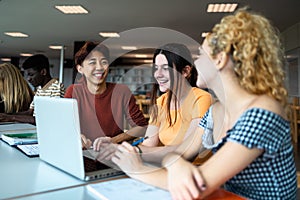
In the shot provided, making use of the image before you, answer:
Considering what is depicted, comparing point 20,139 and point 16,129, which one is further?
point 16,129

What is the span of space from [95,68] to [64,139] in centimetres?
99

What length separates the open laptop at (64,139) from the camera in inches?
28.7

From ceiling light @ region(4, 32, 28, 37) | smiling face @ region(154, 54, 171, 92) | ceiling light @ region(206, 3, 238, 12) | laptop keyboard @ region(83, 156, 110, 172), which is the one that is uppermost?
ceiling light @ region(206, 3, 238, 12)

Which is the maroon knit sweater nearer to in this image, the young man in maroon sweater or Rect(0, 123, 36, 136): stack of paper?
the young man in maroon sweater

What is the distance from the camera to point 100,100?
1741mm

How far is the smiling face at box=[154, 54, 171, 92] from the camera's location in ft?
4.56

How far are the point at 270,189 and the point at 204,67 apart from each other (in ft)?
1.20

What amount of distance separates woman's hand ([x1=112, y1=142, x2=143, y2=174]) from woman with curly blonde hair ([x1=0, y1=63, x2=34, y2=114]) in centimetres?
191

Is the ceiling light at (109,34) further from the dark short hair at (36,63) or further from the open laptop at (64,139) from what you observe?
the open laptop at (64,139)

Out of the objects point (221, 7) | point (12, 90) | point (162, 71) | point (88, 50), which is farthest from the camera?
point (221, 7)

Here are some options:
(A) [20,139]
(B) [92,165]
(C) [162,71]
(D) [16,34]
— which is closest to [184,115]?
(C) [162,71]

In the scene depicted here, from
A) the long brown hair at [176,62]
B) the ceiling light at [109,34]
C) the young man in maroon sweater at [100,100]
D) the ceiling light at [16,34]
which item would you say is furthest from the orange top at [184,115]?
the ceiling light at [16,34]

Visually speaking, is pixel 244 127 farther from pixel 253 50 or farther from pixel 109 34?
pixel 109 34

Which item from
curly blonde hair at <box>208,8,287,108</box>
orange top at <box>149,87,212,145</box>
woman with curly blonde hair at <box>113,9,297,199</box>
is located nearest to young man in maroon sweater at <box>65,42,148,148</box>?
orange top at <box>149,87,212,145</box>
